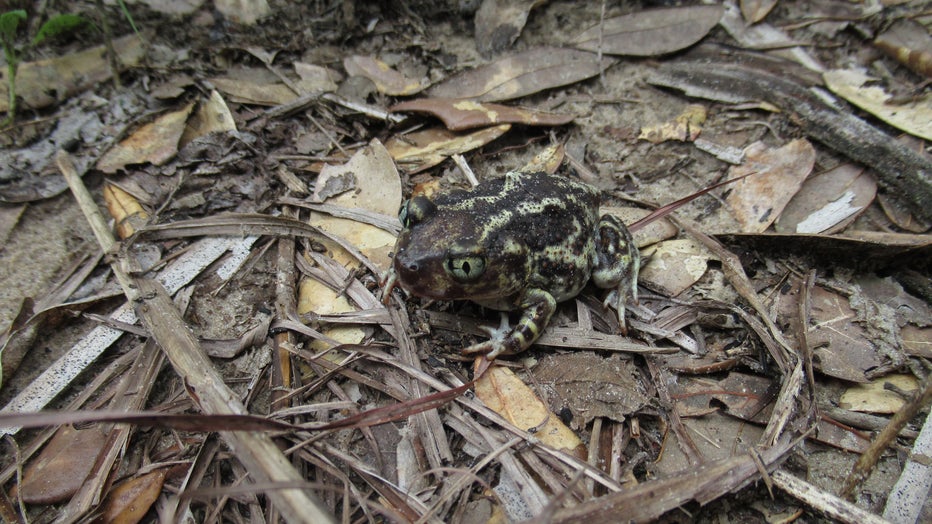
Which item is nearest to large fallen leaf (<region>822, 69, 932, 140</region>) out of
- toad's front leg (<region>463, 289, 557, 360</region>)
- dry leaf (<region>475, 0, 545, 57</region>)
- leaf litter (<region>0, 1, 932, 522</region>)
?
leaf litter (<region>0, 1, 932, 522</region>)

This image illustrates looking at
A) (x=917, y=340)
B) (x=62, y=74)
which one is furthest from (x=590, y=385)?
(x=62, y=74)

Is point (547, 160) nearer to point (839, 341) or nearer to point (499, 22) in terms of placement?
point (499, 22)

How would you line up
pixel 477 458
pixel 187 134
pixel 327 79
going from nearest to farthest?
pixel 477 458 → pixel 187 134 → pixel 327 79

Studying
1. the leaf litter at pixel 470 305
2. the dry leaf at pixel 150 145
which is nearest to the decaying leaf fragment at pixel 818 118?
the leaf litter at pixel 470 305

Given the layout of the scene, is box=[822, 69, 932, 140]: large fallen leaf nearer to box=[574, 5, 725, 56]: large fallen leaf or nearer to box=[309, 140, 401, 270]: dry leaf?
box=[574, 5, 725, 56]: large fallen leaf

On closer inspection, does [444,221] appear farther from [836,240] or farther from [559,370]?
[836,240]

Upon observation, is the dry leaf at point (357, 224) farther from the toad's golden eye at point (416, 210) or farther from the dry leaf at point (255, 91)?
the dry leaf at point (255, 91)

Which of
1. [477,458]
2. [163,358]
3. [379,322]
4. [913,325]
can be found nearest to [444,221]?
[379,322]
